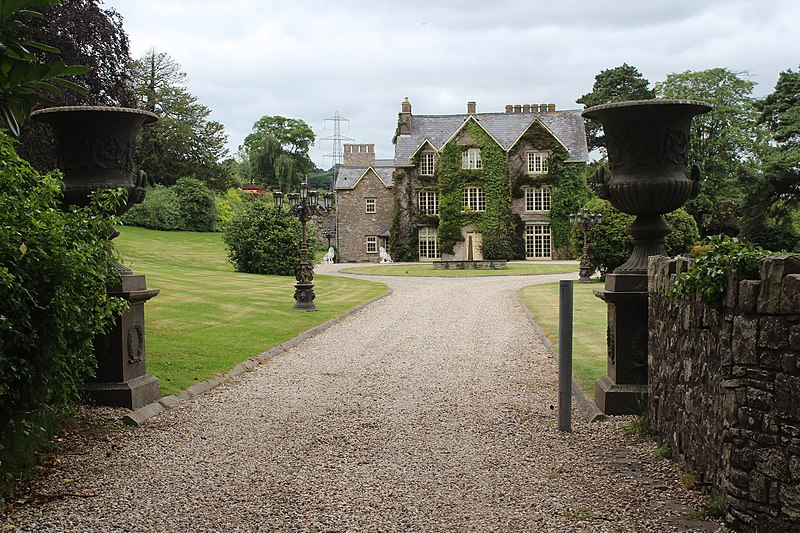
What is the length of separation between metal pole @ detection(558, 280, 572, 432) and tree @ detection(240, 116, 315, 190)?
66.5 meters

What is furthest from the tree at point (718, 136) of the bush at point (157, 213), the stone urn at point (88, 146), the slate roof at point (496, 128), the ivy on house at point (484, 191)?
the stone urn at point (88, 146)

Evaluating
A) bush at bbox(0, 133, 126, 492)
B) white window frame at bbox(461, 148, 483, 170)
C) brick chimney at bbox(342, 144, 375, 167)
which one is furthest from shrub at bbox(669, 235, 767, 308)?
brick chimney at bbox(342, 144, 375, 167)

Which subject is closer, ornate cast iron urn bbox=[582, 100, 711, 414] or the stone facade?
ornate cast iron urn bbox=[582, 100, 711, 414]

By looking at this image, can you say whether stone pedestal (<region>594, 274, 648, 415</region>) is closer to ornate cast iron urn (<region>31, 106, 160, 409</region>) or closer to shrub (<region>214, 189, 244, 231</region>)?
ornate cast iron urn (<region>31, 106, 160, 409</region>)

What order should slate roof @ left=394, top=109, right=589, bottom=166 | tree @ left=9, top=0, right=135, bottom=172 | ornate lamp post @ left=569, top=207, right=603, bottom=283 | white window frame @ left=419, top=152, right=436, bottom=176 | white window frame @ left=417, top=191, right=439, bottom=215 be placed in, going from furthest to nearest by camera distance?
white window frame @ left=417, top=191, right=439, bottom=215 → white window frame @ left=419, top=152, right=436, bottom=176 → slate roof @ left=394, top=109, right=589, bottom=166 → ornate lamp post @ left=569, top=207, right=603, bottom=283 → tree @ left=9, top=0, right=135, bottom=172

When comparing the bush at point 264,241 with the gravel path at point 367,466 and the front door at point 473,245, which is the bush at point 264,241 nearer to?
the front door at point 473,245

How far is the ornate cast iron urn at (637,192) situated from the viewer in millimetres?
6918

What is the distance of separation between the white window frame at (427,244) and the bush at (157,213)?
16889 millimetres

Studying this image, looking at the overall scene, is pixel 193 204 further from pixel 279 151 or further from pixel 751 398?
pixel 751 398

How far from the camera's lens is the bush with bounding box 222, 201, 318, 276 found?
104 ft

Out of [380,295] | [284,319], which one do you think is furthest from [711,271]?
[380,295]

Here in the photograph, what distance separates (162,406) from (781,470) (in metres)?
6.04

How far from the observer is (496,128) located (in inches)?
1909

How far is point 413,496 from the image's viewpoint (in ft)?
16.1
